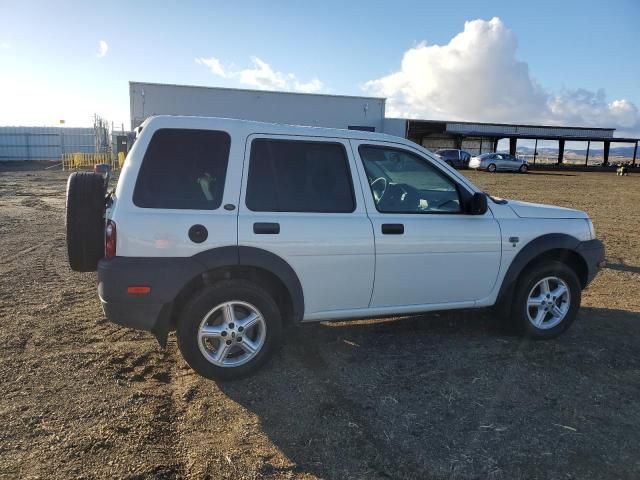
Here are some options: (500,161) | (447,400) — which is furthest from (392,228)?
(500,161)

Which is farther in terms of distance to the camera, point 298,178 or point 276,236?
point 298,178

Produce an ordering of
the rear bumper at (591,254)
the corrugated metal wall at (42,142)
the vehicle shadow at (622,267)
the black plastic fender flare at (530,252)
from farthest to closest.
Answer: the corrugated metal wall at (42,142), the vehicle shadow at (622,267), the rear bumper at (591,254), the black plastic fender flare at (530,252)

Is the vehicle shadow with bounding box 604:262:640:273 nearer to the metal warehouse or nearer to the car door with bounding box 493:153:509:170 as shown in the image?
the metal warehouse

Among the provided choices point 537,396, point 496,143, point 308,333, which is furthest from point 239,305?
point 496,143

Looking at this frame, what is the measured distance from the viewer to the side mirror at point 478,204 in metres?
4.28

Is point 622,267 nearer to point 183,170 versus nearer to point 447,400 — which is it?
point 447,400

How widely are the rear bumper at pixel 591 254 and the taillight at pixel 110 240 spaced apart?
4.02 m

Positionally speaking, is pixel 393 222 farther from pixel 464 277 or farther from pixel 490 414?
pixel 490 414

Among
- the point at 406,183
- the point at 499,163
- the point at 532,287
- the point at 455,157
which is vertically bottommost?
the point at 532,287

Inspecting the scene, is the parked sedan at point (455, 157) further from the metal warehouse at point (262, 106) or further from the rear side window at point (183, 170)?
the rear side window at point (183, 170)

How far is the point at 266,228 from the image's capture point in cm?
378

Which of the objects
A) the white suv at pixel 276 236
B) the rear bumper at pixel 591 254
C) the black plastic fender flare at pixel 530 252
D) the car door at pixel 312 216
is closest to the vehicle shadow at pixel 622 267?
the rear bumper at pixel 591 254

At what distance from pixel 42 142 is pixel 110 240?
4540 cm

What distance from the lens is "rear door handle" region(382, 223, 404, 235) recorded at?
4105 mm
